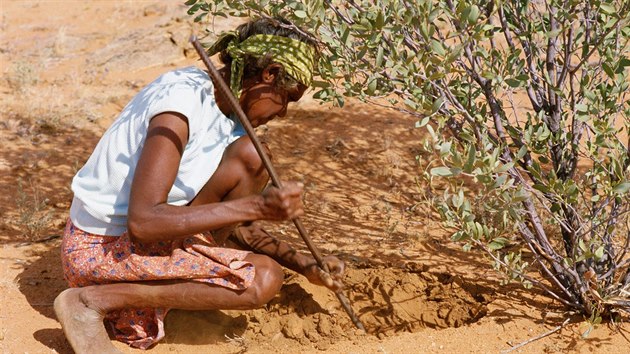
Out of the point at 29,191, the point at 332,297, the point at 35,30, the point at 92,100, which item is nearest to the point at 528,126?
the point at 332,297

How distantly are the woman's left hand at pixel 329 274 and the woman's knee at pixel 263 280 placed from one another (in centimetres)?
20

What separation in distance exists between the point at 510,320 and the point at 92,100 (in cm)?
→ 396

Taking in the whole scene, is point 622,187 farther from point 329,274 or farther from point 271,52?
point 271,52

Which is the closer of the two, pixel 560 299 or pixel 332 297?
pixel 560 299

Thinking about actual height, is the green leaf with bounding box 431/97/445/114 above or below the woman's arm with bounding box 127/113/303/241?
above

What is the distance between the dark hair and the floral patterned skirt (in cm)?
64

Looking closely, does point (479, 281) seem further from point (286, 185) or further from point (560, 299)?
point (286, 185)

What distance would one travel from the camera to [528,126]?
109 inches

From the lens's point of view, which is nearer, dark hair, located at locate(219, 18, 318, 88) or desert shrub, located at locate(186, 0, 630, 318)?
desert shrub, located at locate(186, 0, 630, 318)

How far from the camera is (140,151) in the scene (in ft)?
8.61

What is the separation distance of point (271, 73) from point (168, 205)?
23.7 inches

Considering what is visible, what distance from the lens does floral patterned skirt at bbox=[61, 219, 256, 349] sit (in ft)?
8.84

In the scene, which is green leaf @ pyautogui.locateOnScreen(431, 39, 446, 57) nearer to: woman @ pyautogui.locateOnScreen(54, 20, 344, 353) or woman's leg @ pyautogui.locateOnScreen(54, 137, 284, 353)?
woman @ pyautogui.locateOnScreen(54, 20, 344, 353)

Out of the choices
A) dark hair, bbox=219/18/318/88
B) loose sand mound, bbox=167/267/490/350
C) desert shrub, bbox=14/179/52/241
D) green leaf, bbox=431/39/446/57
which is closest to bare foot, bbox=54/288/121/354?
loose sand mound, bbox=167/267/490/350
